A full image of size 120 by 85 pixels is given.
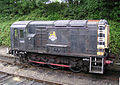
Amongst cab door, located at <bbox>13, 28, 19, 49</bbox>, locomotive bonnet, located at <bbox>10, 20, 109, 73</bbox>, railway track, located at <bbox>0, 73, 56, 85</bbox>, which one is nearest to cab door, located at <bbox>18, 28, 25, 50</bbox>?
locomotive bonnet, located at <bbox>10, 20, 109, 73</bbox>

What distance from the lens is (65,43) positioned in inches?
359

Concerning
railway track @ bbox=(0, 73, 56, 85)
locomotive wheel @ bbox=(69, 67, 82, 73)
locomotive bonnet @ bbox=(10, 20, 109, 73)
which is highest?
locomotive bonnet @ bbox=(10, 20, 109, 73)

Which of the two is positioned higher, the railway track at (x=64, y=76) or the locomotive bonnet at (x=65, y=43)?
the locomotive bonnet at (x=65, y=43)

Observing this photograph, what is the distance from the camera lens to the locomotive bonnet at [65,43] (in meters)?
8.20

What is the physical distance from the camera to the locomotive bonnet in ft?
26.9

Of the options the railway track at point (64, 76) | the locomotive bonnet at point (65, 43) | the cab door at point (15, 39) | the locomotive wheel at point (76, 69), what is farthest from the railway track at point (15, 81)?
the cab door at point (15, 39)

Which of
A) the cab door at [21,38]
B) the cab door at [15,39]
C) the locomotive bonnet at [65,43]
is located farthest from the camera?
the cab door at [15,39]

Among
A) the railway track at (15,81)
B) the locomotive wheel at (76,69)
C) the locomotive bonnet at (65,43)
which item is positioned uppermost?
the locomotive bonnet at (65,43)

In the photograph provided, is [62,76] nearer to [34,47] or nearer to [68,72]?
[68,72]

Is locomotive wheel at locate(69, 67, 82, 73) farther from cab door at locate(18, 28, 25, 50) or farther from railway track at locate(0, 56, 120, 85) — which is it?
cab door at locate(18, 28, 25, 50)

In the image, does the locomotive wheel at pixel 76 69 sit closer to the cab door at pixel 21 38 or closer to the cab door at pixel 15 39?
the cab door at pixel 21 38

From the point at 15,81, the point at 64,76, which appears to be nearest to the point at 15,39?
the point at 15,81

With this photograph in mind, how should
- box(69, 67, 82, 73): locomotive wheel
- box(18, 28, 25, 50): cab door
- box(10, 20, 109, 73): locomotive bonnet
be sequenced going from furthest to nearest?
box(18, 28, 25, 50): cab door < box(69, 67, 82, 73): locomotive wheel < box(10, 20, 109, 73): locomotive bonnet

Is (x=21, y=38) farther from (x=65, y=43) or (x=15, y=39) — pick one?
(x=65, y=43)
